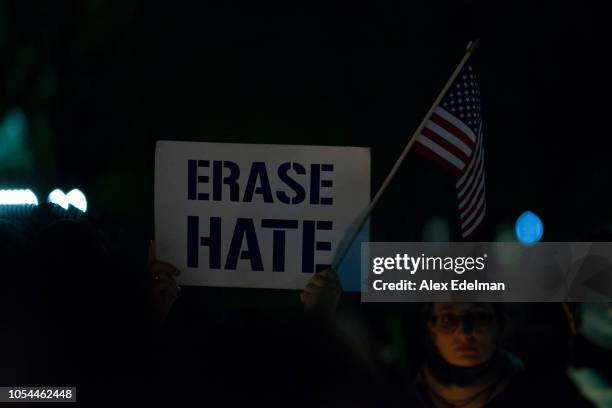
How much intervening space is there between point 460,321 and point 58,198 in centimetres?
182

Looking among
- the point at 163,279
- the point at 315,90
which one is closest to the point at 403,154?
the point at 315,90

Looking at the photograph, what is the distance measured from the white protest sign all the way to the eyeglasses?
1.29ft

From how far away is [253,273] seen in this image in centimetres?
488

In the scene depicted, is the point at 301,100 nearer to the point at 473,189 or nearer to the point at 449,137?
the point at 449,137

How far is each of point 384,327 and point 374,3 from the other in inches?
54.2


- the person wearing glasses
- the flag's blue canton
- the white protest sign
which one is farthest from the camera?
the person wearing glasses

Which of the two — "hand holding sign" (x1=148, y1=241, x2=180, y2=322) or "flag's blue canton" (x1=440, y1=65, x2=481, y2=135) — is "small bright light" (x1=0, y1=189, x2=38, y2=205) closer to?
"hand holding sign" (x1=148, y1=241, x2=180, y2=322)

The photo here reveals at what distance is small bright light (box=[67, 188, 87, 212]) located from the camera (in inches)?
194

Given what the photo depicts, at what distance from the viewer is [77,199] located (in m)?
4.93

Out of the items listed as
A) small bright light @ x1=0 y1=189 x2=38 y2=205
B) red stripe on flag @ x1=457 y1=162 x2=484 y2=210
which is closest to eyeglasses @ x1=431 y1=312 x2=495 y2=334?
red stripe on flag @ x1=457 y1=162 x2=484 y2=210

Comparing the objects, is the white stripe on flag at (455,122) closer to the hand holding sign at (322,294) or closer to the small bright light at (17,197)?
the hand holding sign at (322,294)

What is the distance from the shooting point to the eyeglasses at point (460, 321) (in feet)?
16.2

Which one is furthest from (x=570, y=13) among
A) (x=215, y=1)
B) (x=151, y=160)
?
(x=151, y=160)

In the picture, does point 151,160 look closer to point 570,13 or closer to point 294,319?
point 294,319
